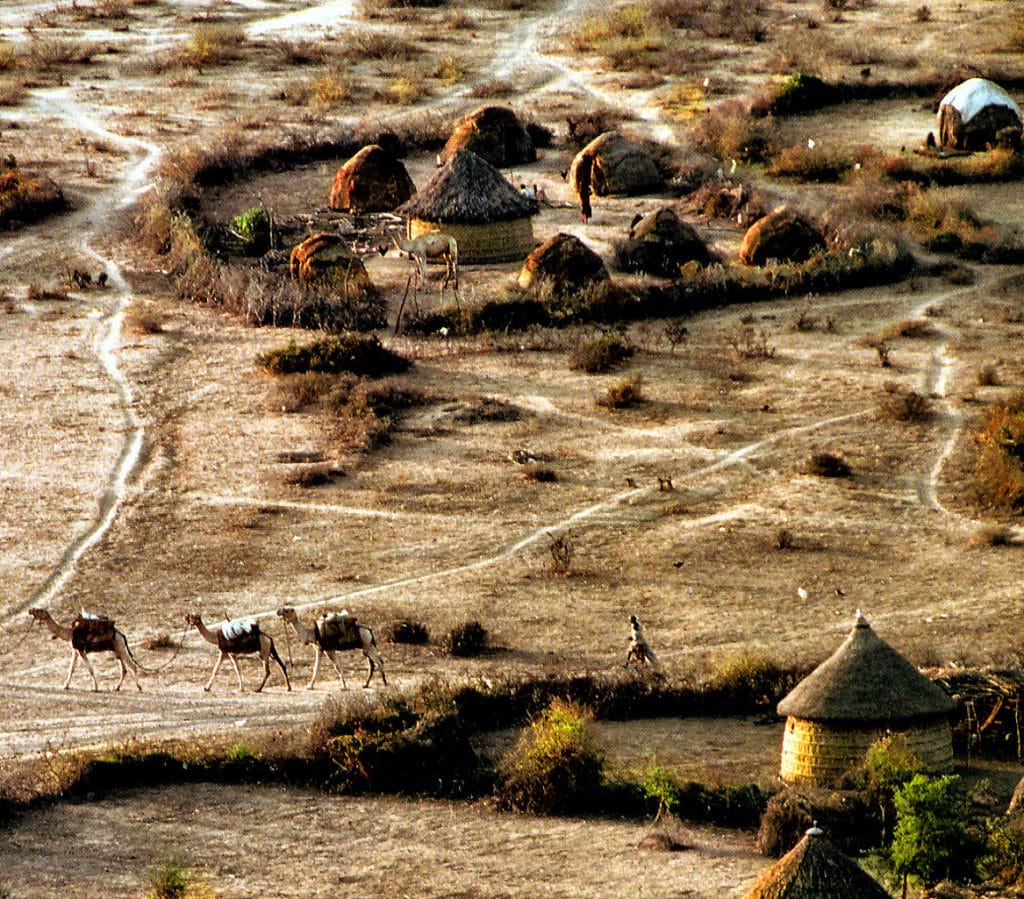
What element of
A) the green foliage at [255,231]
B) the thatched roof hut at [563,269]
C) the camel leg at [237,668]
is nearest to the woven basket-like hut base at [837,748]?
the camel leg at [237,668]

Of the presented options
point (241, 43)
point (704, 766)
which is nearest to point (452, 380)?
point (704, 766)

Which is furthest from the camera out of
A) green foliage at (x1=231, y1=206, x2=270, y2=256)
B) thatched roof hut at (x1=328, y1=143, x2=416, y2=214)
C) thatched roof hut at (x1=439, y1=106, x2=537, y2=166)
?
thatched roof hut at (x1=439, y1=106, x2=537, y2=166)

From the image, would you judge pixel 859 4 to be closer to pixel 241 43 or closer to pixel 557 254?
pixel 241 43

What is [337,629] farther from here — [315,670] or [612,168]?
[612,168]

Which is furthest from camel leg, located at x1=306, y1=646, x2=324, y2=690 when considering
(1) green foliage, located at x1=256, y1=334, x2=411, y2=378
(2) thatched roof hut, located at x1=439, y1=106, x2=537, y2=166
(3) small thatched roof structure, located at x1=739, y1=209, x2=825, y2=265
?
(2) thatched roof hut, located at x1=439, y1=106, x2=537, y2=166

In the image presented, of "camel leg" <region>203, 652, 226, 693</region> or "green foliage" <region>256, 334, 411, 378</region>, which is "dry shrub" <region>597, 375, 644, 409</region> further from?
"camel leg" <region>203, 652, 226, 693</region>

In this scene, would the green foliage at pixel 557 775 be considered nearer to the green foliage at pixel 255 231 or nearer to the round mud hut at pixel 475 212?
the round mud hut at pixel 475 212
